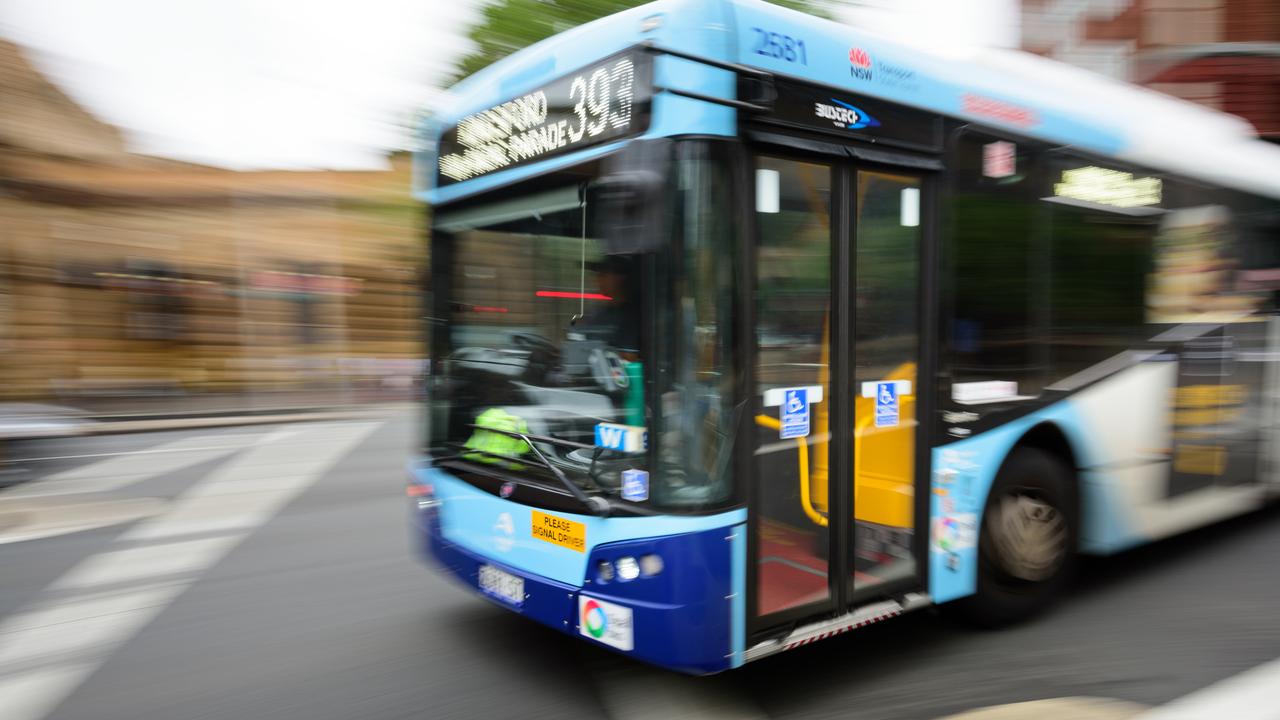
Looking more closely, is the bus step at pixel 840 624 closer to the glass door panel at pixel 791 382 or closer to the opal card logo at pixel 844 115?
the glass door panel at pixel 791 382

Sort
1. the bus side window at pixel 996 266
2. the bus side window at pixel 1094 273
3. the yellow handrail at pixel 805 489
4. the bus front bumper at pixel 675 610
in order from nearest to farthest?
the bus front bumper at pixel 675 610, the yellow handrail at pixel 805 489, the bus side window at pixel 996 266, the bus side window at pixel 1094 273

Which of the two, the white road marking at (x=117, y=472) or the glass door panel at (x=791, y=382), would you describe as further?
the white road marking at (x=117, y=472)

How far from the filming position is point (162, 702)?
383cm

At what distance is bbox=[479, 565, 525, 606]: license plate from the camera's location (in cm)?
379

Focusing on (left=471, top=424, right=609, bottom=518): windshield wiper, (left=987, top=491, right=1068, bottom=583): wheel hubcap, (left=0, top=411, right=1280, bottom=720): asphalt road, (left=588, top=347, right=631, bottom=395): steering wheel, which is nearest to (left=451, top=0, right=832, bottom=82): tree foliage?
(left=0, top=411, right=1280, bottom=720): asphalt road

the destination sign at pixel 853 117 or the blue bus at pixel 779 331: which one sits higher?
the destination sign at pixel 853 117

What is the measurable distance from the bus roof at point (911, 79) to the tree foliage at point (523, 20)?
8208 millimetres

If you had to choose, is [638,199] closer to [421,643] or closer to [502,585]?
[502,585]

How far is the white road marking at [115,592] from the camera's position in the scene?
4094 mm

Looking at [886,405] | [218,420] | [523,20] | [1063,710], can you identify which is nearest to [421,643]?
[886,405]

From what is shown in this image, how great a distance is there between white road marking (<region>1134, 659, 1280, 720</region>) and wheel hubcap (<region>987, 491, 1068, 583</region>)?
96cm

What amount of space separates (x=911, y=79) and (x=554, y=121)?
168cm

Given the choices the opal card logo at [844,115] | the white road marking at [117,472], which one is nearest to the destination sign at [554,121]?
the opal card logo at [844,115]

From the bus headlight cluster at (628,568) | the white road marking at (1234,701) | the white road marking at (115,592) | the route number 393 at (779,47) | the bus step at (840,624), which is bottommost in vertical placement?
the white road marking at (115,592)
